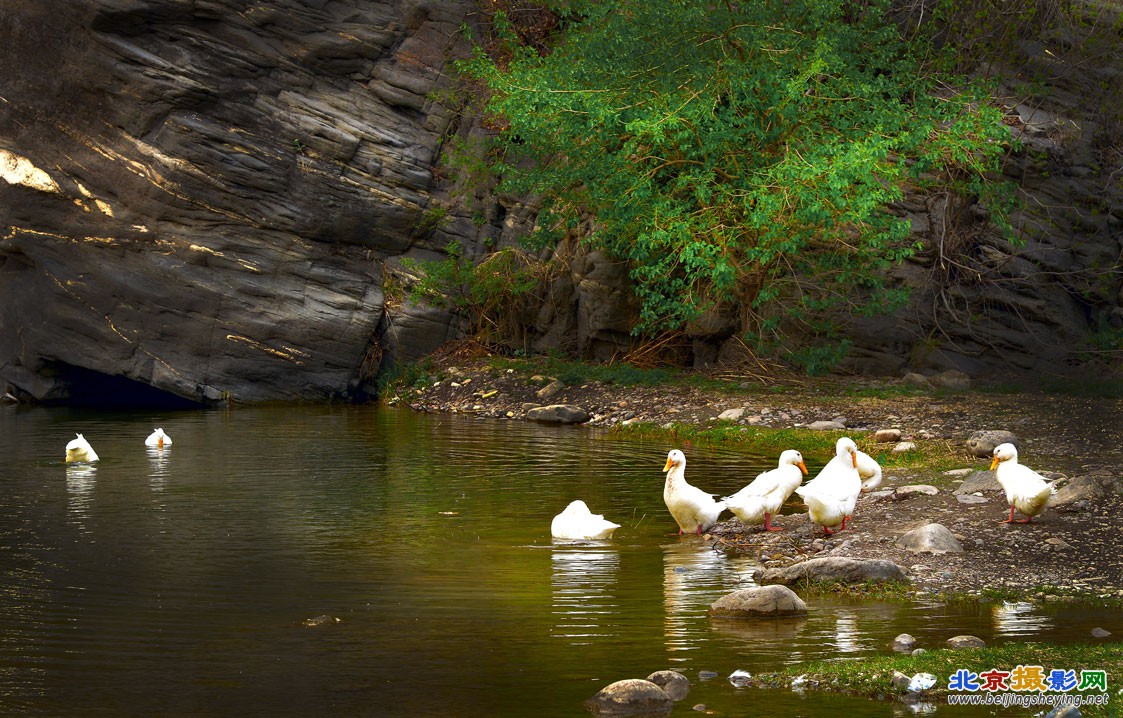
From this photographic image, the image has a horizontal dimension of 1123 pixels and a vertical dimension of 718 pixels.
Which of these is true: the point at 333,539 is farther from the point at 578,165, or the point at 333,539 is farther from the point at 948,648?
the point at 578,165

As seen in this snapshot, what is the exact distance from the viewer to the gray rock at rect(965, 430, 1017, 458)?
56.1ft

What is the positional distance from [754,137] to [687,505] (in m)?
12.2

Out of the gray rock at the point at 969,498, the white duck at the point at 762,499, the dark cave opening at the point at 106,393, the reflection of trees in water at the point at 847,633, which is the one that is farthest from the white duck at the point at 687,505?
the dark cave opening at the point at 106,393

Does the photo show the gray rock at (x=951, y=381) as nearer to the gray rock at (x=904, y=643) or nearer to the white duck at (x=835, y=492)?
the white duck at (x=835, y=492)

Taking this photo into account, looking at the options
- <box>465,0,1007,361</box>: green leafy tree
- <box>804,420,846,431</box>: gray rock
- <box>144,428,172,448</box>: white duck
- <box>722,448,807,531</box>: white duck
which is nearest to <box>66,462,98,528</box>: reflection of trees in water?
<box>144,428,172,448</box>: white duck

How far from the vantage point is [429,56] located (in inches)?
1313

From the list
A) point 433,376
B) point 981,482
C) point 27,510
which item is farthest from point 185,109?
point 981,482

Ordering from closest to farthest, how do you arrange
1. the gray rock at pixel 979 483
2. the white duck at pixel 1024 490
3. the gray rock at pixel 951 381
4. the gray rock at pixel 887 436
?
the white duck at pixel 1024 490, the gray rock at pixel 979 483, the gray rock at pixel 887 436, the gray rock at pixel 951 381

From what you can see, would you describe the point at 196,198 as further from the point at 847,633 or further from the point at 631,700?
the point at 631,700

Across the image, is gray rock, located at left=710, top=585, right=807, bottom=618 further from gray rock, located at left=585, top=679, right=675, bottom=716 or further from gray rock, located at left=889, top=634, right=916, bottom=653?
gray rock, located at left=585, top=679, right=675, bottom=716

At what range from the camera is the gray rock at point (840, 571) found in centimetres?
1032

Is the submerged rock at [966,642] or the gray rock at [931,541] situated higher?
the gray rock at [931,541]

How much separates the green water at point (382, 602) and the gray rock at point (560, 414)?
6.22 metres

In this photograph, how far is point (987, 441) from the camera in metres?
17.2
